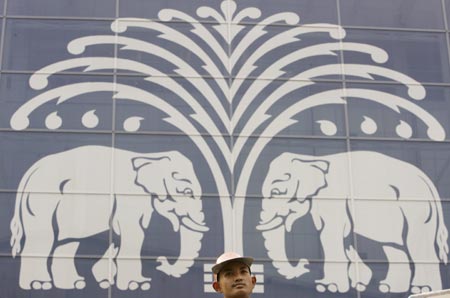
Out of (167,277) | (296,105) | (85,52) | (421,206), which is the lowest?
(167,277)

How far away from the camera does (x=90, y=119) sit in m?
16.5

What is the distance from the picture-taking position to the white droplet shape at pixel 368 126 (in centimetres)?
1683

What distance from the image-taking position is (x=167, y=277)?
15.5 metres

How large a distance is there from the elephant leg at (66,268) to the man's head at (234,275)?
10.6 meters

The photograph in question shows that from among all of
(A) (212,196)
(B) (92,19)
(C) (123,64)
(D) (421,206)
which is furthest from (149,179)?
(D) (421,206)

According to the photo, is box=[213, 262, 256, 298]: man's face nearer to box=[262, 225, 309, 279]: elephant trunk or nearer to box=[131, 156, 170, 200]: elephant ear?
box=[262, 225, 309, 279]: elephant trunk

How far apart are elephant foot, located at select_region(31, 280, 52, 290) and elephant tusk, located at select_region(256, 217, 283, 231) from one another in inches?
139

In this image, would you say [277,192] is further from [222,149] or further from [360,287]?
[360,287]

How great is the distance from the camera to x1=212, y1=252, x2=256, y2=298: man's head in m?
4.99

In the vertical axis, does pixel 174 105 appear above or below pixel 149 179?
above

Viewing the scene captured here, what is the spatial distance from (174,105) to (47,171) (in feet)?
8.07

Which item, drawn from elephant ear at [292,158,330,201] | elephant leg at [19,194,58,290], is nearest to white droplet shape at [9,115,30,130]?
elephant leg at [19,194,58,290]

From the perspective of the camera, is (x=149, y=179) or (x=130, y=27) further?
(x=130, y=27)

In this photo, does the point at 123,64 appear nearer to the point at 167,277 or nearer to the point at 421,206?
the point at 167,277
